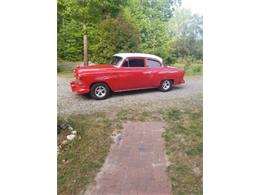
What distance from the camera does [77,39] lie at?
221 cm

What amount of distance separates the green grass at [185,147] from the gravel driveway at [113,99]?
98mm

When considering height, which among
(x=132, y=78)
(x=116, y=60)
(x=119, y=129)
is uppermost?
(x=116, y=60)

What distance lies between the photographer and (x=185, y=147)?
2.15 metres

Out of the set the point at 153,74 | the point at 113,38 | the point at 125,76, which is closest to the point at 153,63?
the point at 153,74

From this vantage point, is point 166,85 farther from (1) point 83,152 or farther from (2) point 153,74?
(1) point 83,152

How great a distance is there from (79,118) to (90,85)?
0.23 metres

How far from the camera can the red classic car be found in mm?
2195

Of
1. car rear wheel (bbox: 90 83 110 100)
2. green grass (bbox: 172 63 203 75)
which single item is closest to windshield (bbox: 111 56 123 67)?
car rear wheel (bbox: 90 83 110 100)

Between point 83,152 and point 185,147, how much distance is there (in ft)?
2.14

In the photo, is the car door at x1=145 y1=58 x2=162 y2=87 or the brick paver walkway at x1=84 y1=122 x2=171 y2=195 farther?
the car door at x1=145 y1=58 x2=162 y2=87

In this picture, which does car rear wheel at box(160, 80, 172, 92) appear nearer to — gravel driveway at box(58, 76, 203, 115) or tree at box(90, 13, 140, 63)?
gravel driveway at box(58, 76, 203, 115)

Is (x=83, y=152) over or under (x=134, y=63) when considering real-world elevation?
under
